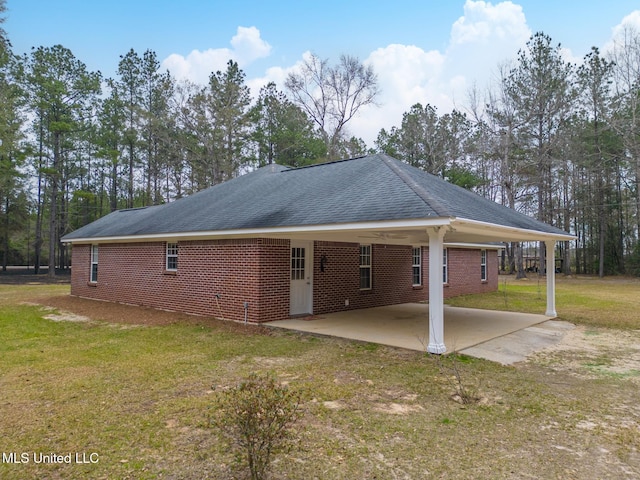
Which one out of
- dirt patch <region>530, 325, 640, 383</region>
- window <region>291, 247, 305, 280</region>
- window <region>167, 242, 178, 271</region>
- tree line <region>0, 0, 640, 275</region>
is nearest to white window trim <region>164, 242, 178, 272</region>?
window <region>167, 242, 178, 271</region>

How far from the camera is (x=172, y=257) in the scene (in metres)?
12.4

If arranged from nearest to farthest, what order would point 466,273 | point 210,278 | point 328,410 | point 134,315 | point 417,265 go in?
point 328,410
point 210,278
point 134,315
point 417,265
point 466,273

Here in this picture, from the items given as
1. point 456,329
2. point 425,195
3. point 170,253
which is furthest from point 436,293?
point 170,253

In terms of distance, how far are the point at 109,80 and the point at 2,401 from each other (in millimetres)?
34149

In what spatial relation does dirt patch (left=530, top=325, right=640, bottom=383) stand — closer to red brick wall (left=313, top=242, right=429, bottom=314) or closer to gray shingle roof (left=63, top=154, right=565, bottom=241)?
gray shingle roof (left=63, top=154, right=565, bottom=241)

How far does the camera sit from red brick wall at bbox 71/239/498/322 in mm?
10078

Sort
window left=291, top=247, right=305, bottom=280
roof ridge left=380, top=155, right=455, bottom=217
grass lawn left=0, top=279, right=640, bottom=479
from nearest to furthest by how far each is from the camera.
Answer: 1. grass lawn left=0, top=279, right=640, bottom=479
2. roof ridge left=380, top=155, right=455, bottom=217
3. window left=291, top=247, right=305, bottom=280

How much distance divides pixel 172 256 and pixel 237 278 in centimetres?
322

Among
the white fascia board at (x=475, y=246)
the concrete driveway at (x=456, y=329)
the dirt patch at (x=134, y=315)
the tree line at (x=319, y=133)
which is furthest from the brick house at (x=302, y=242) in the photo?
the tree line at (x=319, y=133)

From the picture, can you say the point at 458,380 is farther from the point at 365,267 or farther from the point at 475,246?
the point at 475,246

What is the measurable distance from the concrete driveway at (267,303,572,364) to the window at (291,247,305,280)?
1163 mm

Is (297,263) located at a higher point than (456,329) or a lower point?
higher

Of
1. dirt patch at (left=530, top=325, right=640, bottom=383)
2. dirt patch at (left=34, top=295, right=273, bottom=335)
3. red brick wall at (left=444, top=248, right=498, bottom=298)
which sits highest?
red brick wall at (left=444, top=248, right=498, bottom=298)

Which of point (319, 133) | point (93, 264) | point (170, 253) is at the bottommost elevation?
point (93, 264)
